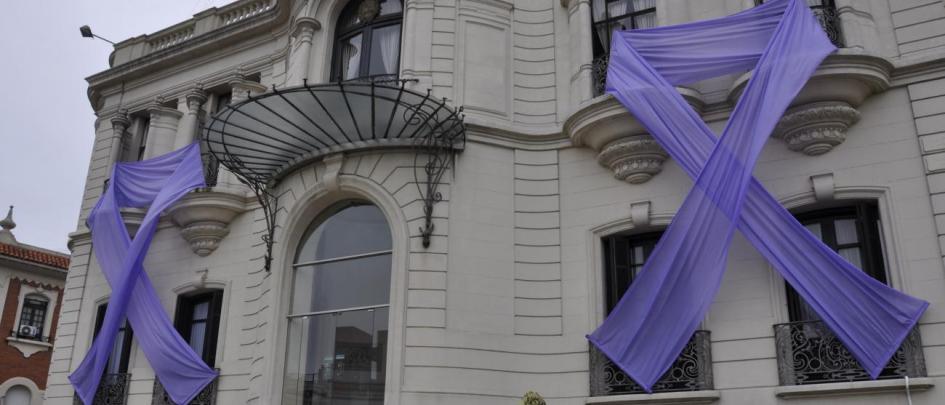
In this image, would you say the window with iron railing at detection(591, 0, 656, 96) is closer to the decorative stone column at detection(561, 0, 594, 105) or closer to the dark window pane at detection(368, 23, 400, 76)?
the decorative stone column at detection(561, 0, 594, 105)

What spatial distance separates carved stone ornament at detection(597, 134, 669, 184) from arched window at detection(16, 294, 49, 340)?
25.8 m

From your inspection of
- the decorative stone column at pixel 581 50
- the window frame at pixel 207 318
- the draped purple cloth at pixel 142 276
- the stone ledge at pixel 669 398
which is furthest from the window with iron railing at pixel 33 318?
the stone ledge at pixel 669 398

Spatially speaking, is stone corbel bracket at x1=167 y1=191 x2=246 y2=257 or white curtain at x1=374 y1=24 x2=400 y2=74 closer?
white curtain at x1=374 y1=24 x2=400 y2=74

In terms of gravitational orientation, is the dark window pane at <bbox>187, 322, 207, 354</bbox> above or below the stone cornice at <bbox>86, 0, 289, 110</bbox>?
below

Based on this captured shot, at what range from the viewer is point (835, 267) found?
987cm

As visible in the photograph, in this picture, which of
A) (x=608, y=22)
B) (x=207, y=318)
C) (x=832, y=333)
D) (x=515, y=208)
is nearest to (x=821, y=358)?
(x=832, y=333)

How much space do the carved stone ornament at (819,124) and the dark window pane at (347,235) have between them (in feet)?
20.0

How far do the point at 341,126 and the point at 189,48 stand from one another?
7534 mm

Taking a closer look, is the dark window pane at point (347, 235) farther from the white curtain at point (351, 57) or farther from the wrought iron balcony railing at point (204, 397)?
the wrought iron balcony railing at point (204, 397)

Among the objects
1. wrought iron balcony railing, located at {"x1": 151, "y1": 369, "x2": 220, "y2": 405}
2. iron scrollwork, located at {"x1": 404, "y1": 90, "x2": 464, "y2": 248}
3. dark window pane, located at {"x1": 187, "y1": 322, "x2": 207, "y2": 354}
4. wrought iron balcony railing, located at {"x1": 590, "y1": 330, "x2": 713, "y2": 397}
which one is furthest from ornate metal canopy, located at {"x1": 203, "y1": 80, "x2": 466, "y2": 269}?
dark window pane, located at {"x1": 187, "y1": 322, "x2": 207, "y2": 354}

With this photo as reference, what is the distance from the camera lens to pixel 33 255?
30625 mm

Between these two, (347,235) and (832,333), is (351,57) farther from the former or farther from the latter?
(832,333)

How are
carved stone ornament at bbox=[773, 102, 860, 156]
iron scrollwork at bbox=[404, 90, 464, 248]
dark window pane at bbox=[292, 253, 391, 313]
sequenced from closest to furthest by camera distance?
carved stone ornament at bbox=[773, 102, 860, 156] → iron scrollwork at bbox=[404, 90, 464, 248] → dark window pane at bbox=[292, 253, 391, 313]

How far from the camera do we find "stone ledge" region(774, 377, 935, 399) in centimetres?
945
